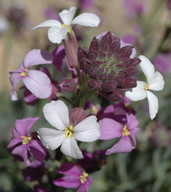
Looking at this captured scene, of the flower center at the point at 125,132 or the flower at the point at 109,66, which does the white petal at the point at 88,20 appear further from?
the flower center at the point at 125,132

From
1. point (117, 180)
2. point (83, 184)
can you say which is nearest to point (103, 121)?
point (83, 184)

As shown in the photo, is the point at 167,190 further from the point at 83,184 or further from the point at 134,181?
the point at 83,184

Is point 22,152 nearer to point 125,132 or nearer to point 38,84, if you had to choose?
point 38,84

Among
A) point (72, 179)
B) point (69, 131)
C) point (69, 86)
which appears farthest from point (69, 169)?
point (69, 86)

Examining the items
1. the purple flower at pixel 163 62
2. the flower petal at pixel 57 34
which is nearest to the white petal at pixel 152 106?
the flower petal at pixel 57 34

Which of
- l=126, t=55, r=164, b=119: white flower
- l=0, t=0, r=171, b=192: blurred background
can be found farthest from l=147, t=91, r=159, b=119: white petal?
l=0, t=0, r=171, b=192: blurred background

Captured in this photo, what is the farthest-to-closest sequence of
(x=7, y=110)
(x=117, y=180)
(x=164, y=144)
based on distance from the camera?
(x=7, y=110) < (x=117, y=180) < (x=164, y=144)

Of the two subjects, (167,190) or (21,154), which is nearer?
(21,154)
